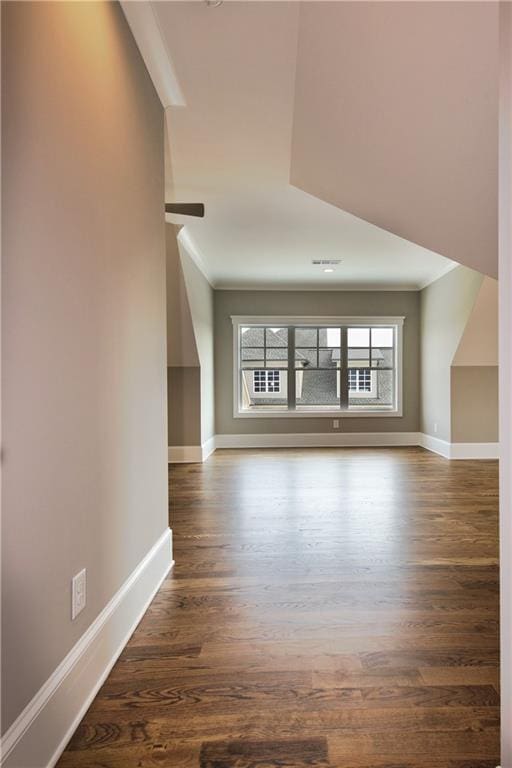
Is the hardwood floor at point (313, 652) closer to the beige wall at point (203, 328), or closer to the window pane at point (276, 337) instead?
the beige wall at point (203, 328)

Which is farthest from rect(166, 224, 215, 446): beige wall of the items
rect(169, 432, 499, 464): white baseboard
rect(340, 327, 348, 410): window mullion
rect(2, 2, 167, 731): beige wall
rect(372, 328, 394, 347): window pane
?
rect(2, 2, 167, 731): beige wall

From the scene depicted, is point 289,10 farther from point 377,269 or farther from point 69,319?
point 377,269

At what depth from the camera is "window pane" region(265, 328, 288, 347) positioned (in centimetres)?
755

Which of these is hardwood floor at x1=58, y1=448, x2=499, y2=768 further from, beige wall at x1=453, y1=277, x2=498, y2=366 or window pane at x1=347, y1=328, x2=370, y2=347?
window pane at x1=347, y1=328, x2=370, y2=347

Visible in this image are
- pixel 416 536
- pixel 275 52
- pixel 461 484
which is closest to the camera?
pixel 275 52

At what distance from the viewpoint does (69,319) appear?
1.39m

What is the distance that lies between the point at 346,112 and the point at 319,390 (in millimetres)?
5590


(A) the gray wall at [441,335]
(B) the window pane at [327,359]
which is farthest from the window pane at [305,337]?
(A) the gray wall at [441,335]

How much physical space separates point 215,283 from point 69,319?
5851mm

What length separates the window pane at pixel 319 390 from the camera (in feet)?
25.0

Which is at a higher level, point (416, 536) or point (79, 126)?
point (79, 126)

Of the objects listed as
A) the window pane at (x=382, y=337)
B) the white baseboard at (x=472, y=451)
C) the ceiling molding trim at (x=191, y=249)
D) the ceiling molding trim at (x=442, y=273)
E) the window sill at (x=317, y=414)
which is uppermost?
the ceiling molding trim at (x=191, y=249)

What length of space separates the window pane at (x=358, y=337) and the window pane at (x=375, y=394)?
492 millimetres

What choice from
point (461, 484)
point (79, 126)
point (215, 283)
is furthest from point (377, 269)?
point (79, 126)
